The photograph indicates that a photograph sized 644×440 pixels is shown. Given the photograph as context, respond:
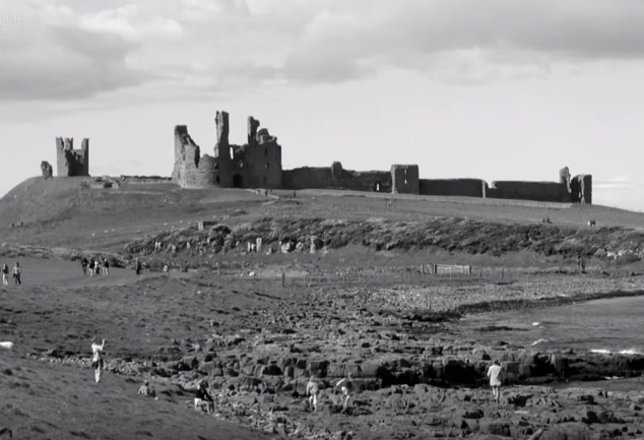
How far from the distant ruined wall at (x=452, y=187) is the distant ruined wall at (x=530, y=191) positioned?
0.94 m

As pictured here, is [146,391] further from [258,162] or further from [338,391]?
[258,162]

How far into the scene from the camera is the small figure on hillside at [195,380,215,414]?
25172mm

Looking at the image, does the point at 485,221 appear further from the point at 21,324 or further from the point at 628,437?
the point at 628,437

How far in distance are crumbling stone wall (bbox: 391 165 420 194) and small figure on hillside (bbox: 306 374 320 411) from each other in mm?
84176

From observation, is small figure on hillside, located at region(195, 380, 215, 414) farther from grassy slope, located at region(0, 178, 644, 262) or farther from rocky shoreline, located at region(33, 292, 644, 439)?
grassy slope, located at region(0, 178, 644, 262)

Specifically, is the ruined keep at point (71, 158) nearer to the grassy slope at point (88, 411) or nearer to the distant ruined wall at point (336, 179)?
the distant ruined wall at point (336, 179)

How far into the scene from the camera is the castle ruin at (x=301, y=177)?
111m

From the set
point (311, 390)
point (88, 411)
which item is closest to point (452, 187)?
point (311, 390)

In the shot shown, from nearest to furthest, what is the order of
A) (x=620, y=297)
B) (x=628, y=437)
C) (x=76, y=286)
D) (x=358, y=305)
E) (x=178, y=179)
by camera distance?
1. (x=628, y=437)
2. (x=76, y=286)
3. (x=358, y=305)
4. (x=620, y=297)
5. (x=178, y=179)

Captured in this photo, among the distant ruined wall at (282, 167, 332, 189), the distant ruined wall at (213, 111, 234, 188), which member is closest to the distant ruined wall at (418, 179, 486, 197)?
the distant ruined wall at (282, 167, 332, 189)

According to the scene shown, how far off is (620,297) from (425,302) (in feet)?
29.1

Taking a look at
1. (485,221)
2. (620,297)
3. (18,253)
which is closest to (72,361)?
(620,297)

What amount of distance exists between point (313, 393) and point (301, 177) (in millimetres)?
87017

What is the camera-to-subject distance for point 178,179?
11619 cm
